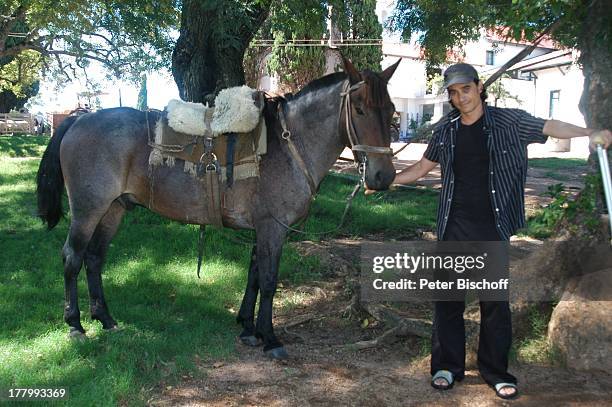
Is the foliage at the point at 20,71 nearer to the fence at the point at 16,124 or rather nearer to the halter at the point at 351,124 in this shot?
the fence at the point at 16,124

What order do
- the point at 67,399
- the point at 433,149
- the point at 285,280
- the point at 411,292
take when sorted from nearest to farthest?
1. the point at 67,399
2. the point at 433,149
3. the point at 411,292
4. the point at 285,280

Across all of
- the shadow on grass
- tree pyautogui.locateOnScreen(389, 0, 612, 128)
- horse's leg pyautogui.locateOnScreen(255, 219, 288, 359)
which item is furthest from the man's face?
the shadow on grass

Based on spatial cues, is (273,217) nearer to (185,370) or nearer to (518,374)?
(185,370)

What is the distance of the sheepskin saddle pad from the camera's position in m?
4.20

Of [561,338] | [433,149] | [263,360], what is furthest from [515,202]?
[263,360]

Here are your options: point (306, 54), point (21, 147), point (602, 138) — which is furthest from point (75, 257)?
point (306, 54)

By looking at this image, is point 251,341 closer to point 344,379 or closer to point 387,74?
point 344,379

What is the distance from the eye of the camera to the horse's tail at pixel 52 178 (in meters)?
4.68

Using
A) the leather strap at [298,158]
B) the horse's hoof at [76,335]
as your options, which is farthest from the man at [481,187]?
the horse's hoof at [76,335]

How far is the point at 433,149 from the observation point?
374cm

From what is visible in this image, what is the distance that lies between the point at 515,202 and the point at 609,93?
1519 millimetres

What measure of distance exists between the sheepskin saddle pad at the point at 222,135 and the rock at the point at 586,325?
2535mm

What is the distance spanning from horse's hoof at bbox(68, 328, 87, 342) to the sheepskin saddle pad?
1.50 metres

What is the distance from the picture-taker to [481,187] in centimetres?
345
